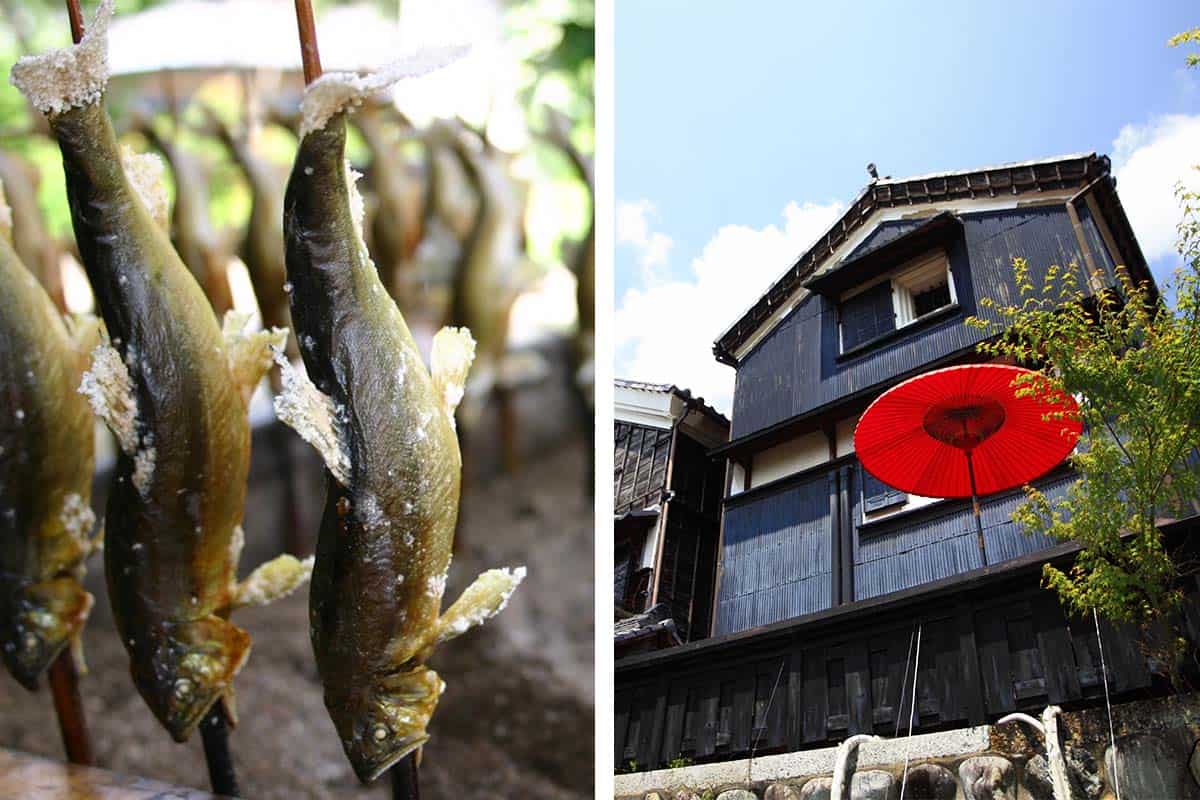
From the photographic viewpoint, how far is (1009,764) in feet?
7.11

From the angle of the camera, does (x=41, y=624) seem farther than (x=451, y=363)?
Yes

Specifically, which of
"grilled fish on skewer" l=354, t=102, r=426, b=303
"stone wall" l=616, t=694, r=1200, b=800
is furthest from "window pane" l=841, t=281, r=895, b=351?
"grilled fish on skewer" l=354, t=102, r=426, b=303

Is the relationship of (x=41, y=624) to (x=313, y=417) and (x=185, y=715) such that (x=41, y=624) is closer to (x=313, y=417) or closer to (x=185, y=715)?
(x=185, y=715)

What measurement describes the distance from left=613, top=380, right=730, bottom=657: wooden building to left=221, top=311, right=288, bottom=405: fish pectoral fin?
107cm

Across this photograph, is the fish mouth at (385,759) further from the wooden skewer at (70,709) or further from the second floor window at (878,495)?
the second floor window at (878,495)

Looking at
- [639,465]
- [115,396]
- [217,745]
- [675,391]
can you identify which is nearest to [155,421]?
[115,396]

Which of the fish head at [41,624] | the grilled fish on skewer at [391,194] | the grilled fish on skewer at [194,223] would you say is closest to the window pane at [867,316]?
the grilled fish on skewer at [391,194]

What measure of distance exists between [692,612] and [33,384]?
2220 mm

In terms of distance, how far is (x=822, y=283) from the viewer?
2.87m

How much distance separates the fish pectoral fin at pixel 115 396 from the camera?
298 cm

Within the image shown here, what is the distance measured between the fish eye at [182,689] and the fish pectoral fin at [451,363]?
113 cm

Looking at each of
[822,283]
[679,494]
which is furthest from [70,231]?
[822,283]

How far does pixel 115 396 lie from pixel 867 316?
2.15 metres

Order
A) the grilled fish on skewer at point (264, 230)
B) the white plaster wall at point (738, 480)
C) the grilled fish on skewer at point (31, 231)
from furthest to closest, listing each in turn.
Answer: the grilled fish on skewer at point (31, 231), the grilled fish on skewer at point (264, 230), the white plaster wall at point (738, 480)
